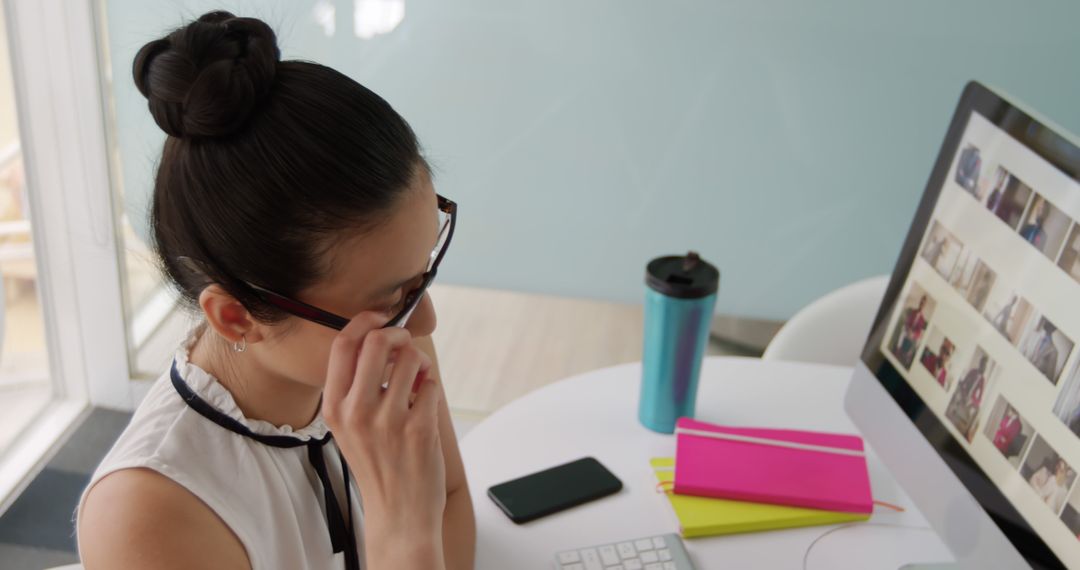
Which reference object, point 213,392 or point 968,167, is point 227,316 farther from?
point 968,167

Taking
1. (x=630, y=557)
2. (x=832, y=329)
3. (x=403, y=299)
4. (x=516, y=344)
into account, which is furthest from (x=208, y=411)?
(x=516, y=344)

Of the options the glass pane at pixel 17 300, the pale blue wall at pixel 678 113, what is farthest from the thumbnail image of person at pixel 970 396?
the glass pane at pixel 17 300

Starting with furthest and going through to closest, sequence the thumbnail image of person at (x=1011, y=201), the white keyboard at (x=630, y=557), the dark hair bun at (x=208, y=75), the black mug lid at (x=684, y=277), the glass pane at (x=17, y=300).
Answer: the glass pane at (x=17, y=300), the black mug lid at (x=684, y=277), the white keyboard at (x=630, y=557), the thumbnail image of person at (x=1011, y=201), the dark hair bun at (x=208, y=75)

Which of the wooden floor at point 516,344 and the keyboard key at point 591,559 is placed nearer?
the keyboard key at point 591,559

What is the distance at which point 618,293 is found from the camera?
2.58 meters

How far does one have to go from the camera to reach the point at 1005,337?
1.03 meters

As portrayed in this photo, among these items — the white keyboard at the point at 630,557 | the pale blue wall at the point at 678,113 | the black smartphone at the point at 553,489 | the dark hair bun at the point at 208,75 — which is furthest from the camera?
the pale blue wall at the point at 678,113

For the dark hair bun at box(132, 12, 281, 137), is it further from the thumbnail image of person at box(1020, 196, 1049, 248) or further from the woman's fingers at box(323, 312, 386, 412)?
the thumbnail image of person at box(1020, 196, 1049, 248)

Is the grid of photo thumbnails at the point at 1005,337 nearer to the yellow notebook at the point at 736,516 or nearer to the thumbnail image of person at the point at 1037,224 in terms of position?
the thumbnail image of person at the point at 1037,224

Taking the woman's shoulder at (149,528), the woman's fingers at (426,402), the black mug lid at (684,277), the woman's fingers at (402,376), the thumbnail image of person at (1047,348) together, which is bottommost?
the woman's shoulder at (149,528)

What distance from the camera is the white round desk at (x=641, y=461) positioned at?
118 cm

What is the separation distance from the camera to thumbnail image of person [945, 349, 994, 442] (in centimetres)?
106

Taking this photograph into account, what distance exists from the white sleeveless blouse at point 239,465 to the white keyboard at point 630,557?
0.85 ft

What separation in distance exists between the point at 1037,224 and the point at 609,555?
55 cm
